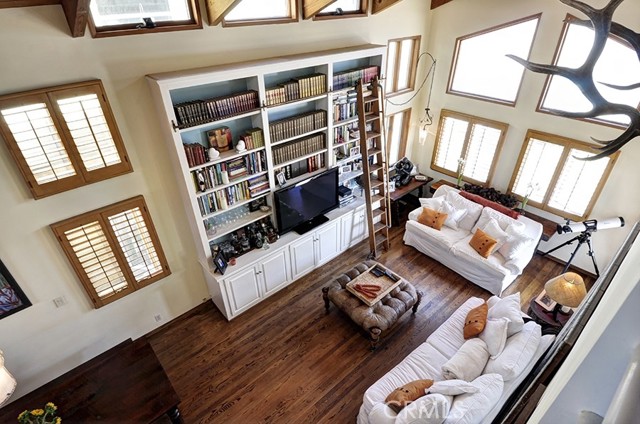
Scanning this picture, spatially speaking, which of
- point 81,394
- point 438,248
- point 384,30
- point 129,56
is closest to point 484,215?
point 438,248

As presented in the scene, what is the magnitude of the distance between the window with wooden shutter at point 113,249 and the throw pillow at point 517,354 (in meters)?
3.71

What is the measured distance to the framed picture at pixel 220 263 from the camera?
423 cm

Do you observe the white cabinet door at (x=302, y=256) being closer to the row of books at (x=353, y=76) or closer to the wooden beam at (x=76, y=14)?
the row of books at (x=353, y=76)

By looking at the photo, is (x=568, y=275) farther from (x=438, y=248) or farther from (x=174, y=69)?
(x=174, y=69)

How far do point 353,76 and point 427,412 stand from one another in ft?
13.7

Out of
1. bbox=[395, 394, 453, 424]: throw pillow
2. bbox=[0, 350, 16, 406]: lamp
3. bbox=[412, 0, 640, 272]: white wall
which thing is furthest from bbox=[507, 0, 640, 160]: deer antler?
bbox=[0, 350, 16, 406]: lamp

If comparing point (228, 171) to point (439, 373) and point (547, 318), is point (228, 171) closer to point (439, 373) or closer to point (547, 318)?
point (439, 373)

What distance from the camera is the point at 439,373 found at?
11.4 feet

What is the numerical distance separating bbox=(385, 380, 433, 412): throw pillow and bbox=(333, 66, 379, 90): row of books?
12.3ft

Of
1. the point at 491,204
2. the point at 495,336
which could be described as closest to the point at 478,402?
the point at 495,336

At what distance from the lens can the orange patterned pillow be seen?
551 cm

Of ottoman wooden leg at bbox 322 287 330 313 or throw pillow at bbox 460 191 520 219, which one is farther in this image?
throw pillow at bbox 460 191 520 219

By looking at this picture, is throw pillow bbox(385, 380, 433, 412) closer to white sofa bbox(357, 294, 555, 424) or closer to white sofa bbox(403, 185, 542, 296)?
white sofa bbox(357, 294, 555, 424)

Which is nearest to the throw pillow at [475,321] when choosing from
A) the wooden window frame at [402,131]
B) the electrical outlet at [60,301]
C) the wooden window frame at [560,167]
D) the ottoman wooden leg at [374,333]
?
the ottoman wooden leg at [374,333]
